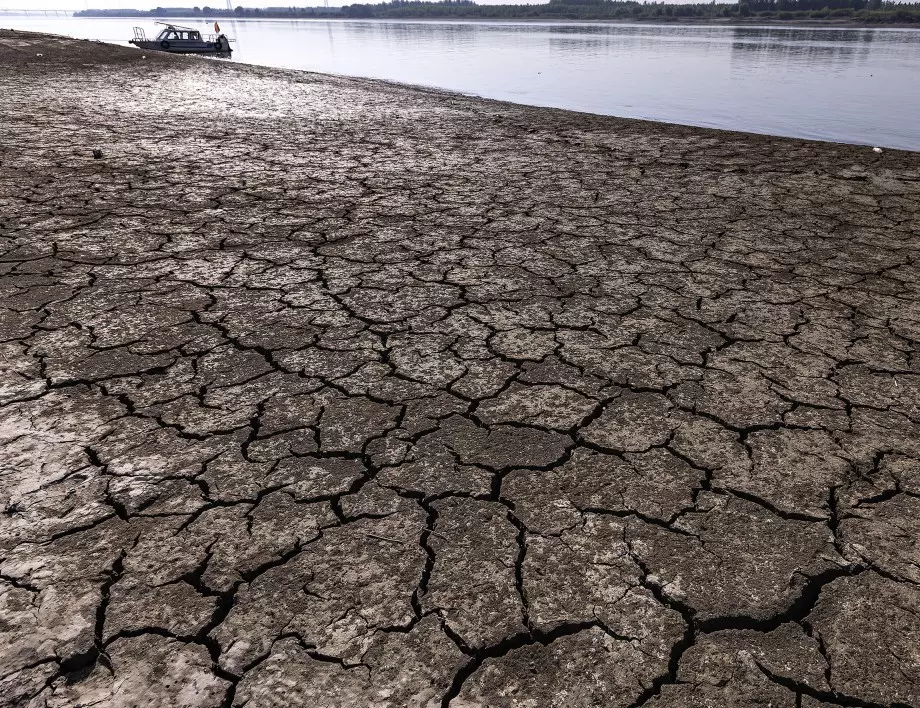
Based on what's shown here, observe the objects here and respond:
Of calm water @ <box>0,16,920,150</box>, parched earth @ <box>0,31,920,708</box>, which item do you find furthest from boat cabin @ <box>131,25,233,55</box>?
parched earth @ <box>0,31,920,708</box>

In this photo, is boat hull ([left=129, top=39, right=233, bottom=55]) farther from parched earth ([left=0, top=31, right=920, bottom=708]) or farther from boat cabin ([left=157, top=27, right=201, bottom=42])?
parched earth ([left=0, top=31, right=920, bottom=708])

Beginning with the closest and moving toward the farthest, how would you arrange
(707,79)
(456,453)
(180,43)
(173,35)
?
(456,453)
(707,79)
(180,43)
(173,35)

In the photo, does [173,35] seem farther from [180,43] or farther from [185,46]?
[185,46]

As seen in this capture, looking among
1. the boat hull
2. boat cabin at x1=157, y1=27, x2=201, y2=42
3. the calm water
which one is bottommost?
the calm water

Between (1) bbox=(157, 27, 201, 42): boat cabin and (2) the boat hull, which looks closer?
(2) the boat hull

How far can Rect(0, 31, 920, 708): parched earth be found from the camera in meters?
1.40

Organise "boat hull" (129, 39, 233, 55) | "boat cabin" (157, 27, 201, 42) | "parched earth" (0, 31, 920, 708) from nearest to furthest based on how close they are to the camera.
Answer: "parched earth" (0, 31, 920, 708)
"boat hull" (129, 39, 233, 55)
"boat cabin" (157, 27, 201, 42)

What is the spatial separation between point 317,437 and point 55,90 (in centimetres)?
1086

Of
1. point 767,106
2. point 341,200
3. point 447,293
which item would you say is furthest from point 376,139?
point 767,106

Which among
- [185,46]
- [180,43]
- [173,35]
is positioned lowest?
[185,46]

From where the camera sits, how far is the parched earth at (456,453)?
1397 millimetres

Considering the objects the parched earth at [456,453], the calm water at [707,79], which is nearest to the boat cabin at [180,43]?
the calm water at [707,79]

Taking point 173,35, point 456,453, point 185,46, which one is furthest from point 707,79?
point 456,453

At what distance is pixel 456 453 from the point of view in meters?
2.08
